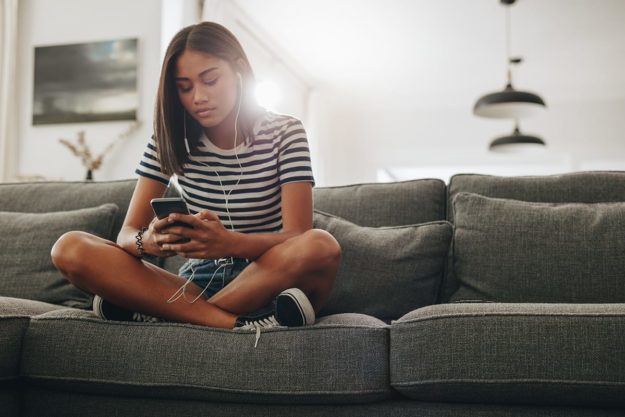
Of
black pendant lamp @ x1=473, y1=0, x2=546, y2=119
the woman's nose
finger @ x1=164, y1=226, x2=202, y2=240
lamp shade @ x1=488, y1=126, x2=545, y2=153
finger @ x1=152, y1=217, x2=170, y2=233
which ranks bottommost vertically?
finger @ x1=164, y1=226, x2=202, y2=240

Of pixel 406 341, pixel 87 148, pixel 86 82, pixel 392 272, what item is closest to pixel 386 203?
pixel 392 272

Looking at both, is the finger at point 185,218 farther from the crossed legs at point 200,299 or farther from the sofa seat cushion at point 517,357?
the sofa seat cushion at point 517,357

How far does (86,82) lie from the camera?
13.3ft

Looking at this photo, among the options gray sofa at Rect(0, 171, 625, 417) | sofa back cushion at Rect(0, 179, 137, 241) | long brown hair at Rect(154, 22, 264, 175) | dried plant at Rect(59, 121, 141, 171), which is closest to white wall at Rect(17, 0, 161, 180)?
dried plant at Rect(59, 121, 141, 171)

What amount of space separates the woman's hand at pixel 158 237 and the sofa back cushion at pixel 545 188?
878mm

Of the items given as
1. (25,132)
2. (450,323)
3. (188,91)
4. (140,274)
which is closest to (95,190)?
(188,91)

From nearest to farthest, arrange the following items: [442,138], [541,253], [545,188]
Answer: [541,253]
[545,188]
[442,138]

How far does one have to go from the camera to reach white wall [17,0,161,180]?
156 inches

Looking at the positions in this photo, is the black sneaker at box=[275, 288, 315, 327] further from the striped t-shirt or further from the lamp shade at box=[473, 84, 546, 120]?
the lamp shade at box=[473, 84, 546, 120]

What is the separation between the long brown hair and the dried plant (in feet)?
7.48

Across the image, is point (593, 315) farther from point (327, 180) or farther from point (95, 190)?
point (327, 180)

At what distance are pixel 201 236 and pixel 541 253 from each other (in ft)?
3.08

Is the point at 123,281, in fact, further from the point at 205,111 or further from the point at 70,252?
the point at 205,111

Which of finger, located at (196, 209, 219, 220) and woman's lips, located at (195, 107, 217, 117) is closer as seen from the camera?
finger, located at (196, 209, 219, 220)
